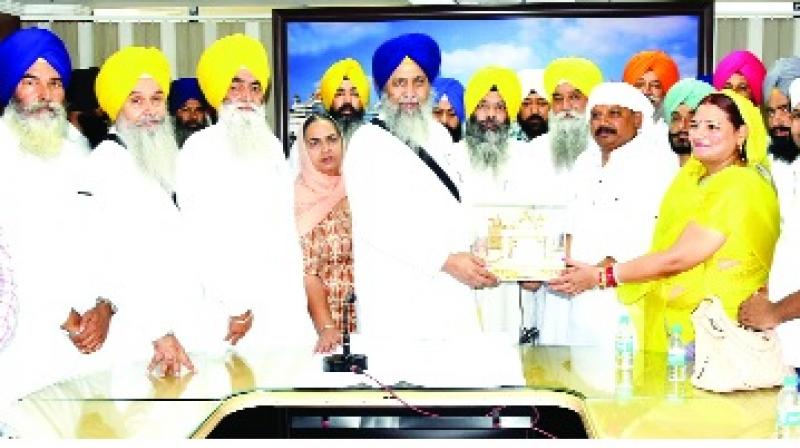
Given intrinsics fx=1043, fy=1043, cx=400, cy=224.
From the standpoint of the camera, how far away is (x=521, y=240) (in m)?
3.79

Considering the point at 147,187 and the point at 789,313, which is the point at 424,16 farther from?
the point at 789,313

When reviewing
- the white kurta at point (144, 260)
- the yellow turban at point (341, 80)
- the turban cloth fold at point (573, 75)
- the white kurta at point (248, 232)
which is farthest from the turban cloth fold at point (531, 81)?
the white kurta at point (144, 260)

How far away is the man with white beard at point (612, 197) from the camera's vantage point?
4395mm

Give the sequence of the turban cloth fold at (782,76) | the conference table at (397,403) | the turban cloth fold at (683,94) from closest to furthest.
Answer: the conference table at (397,403) → the turban cloth fold at (683,94) → the turban cloth fold at (782,76)

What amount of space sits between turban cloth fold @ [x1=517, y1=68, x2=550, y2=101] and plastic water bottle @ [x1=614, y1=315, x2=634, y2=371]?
269cm

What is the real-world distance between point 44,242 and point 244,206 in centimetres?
93

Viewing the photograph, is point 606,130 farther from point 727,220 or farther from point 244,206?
point 244,206

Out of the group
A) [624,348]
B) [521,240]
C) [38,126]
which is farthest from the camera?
[521,240]

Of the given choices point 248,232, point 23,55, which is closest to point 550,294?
point 248,232

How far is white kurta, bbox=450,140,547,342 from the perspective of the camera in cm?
510

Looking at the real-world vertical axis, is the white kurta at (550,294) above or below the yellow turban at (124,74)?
below

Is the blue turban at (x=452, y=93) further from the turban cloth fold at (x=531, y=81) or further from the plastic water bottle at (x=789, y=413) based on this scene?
the plastic water bottle at (x=789, y=413)

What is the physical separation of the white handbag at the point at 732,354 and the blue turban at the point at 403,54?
199 centimetres

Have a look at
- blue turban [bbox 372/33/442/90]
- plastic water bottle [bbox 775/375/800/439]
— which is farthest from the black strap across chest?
plastic water bottle [bbox 775/375/800/439]
